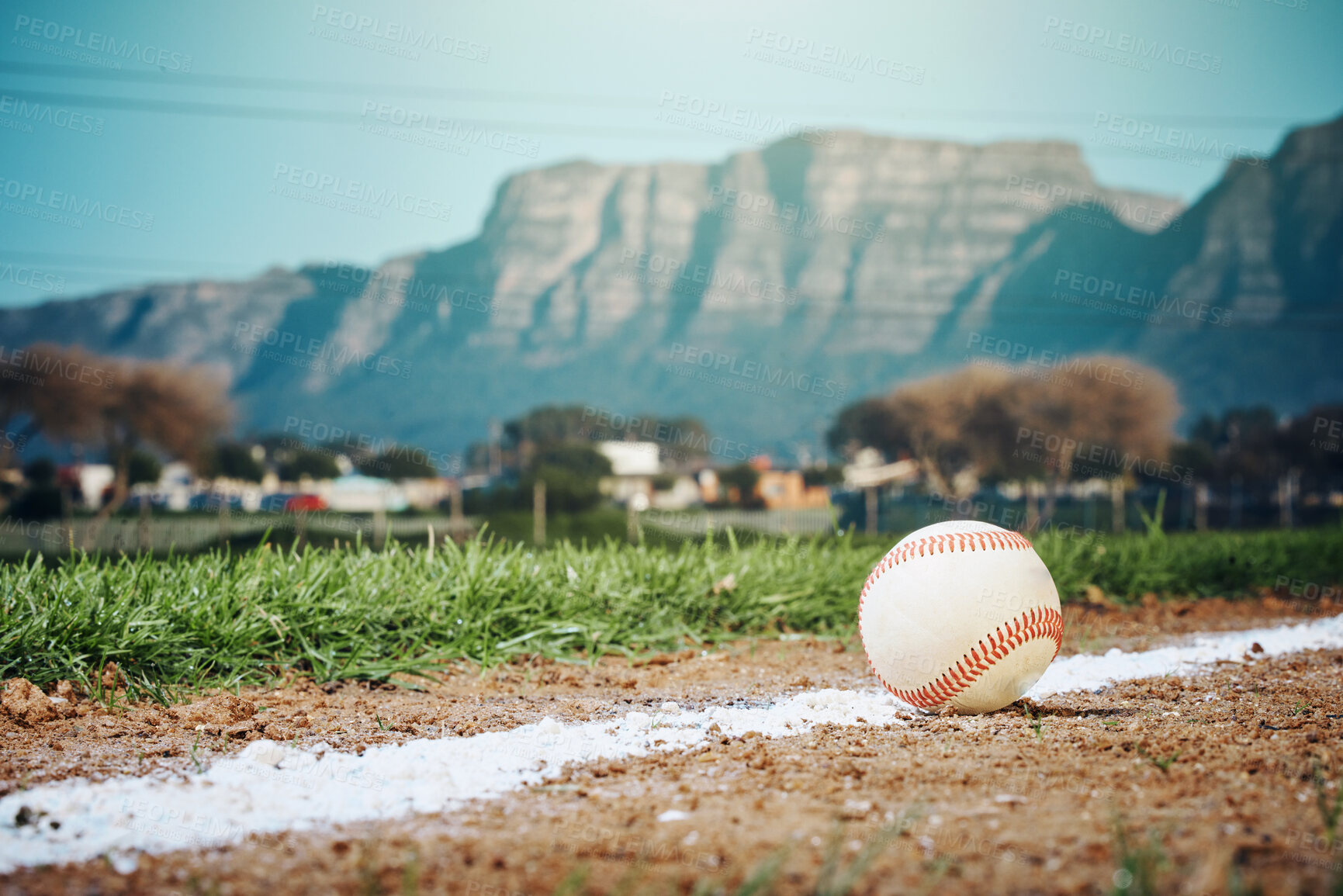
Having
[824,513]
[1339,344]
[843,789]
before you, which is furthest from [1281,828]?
[1339,344]

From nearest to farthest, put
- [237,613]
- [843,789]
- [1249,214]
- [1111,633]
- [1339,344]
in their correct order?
[843,789] < [237,613] < [1111,633] < [1339,344] < [1249,214]

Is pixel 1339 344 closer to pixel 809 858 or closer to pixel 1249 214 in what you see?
pixel 1249 214

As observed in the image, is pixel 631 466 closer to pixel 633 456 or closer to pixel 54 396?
pixel 633 456

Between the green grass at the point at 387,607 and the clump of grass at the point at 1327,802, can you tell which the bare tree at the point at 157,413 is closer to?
the green grass at the point at 387,607

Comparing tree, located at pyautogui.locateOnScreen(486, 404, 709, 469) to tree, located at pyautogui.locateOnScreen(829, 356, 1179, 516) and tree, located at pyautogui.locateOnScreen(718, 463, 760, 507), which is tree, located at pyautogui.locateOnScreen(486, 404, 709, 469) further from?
tree, located at pyautogui.locateOnScreen(829, 356, 1179, 516)

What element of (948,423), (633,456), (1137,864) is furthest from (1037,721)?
(633,456)

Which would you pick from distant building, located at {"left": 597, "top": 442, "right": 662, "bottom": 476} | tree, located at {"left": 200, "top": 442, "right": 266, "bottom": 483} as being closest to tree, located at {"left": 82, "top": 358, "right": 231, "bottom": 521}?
tree, located at {"left": 200, "top": 442, "right": 266, "bottom": 483}

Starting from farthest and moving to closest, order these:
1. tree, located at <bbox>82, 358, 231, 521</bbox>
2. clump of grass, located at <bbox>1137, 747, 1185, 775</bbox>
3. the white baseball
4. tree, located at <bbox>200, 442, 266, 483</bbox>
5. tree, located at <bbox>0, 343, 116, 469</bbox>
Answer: tree, located at <bbox>200, 442, 266, 483</bbox>
tree, located at <bbox>82, 358, 231, 521</bbox>
tree, located at <bbox>0, 343, 116, 469</bbox>
the white baseball
clump of grass, located at <bbox>1137, 747, 1185, 775</bbox>
